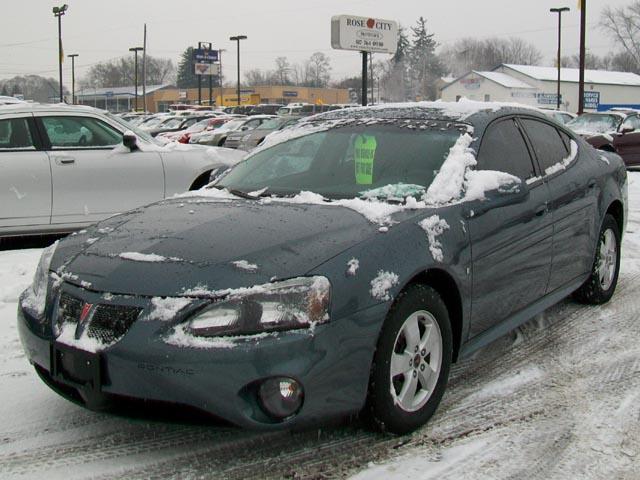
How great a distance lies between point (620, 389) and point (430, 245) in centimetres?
142

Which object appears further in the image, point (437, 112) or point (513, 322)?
point (437, 112)

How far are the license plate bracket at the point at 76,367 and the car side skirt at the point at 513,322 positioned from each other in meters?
1.73

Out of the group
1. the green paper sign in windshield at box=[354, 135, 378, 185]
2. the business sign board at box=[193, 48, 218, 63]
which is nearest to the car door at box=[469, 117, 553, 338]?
the green paper sign in windshield at box=[354, 135, 378, 185]

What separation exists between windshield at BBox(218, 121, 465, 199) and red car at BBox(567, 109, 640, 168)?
1267 centimetres

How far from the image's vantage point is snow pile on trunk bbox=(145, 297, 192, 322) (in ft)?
9.02

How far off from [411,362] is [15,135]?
577 cm

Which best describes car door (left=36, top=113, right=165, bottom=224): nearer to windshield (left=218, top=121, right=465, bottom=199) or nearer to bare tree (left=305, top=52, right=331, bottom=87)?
windshield (left=218, top=121, right=465, bottom=199)

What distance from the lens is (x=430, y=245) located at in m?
3.28

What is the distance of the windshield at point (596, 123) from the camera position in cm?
1819

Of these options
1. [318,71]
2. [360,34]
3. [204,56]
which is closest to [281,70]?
[318,71]

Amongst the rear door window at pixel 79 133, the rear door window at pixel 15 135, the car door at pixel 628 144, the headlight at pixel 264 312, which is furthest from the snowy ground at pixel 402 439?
the car door at pixel 628 144

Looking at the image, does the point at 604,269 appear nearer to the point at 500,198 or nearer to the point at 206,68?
the point at 500,198

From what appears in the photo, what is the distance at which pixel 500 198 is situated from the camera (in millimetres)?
3834

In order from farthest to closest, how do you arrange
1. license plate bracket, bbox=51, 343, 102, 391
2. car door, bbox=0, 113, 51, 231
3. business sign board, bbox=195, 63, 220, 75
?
1. business sign board, bbox=195, 63, 220, 75
2. car door, bbox=0, 113, 51, 231
3. license plate bracket, bbox=51, 343, 102, 391
